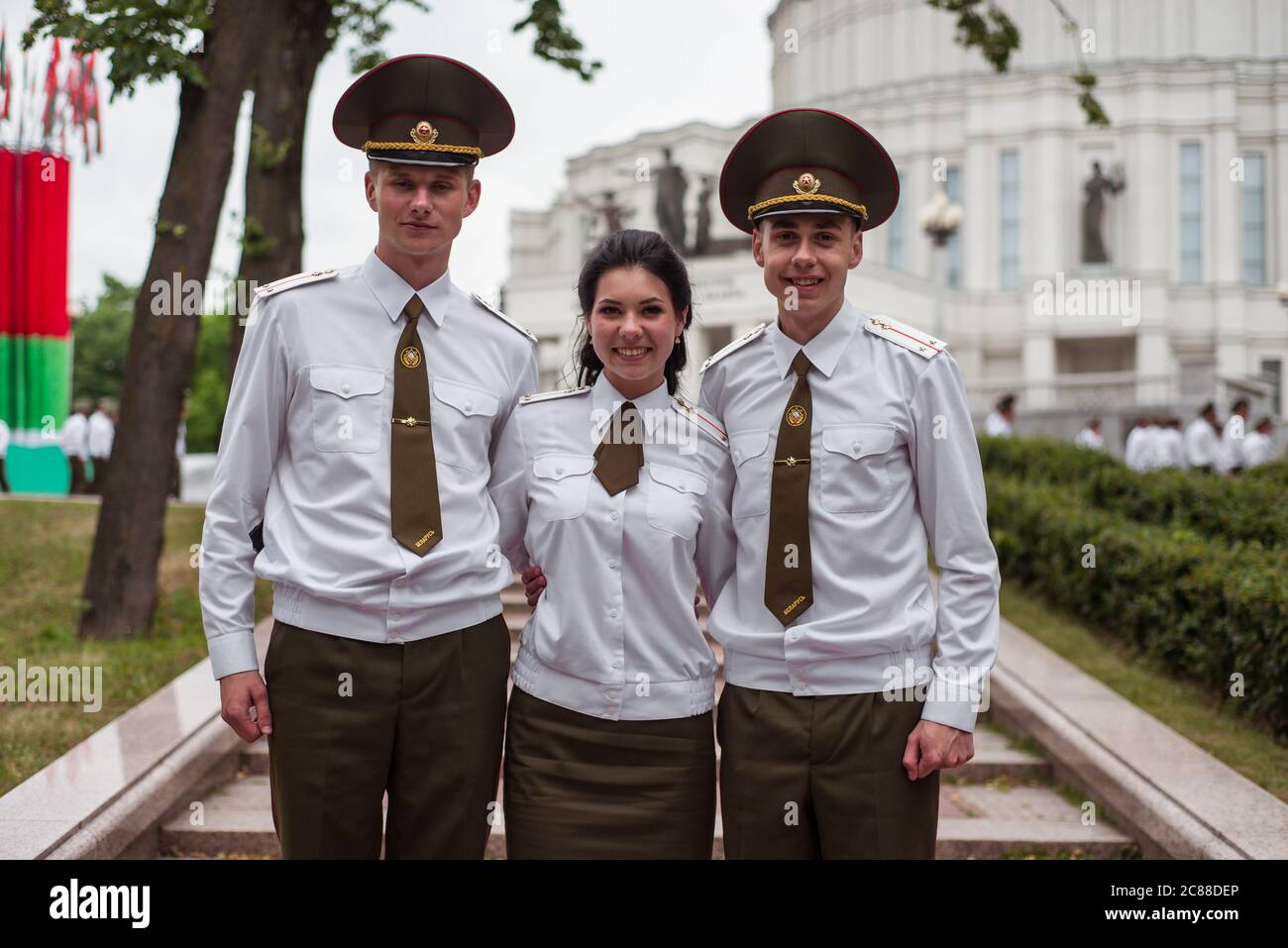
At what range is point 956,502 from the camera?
9.12ft

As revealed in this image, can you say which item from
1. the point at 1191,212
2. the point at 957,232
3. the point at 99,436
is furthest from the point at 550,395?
the point at 1191,212

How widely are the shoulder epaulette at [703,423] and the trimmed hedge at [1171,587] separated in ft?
12.2

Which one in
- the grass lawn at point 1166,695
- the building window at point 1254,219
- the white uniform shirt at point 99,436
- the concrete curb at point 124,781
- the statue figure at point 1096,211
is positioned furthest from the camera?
the building window at point 1254,219

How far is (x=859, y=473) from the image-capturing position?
2.82 meters

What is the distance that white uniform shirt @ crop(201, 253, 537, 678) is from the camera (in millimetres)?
2752

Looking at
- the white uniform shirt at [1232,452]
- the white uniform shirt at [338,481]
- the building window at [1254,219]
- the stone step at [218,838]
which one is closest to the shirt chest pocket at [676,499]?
the white uniform shirt at [338,481]

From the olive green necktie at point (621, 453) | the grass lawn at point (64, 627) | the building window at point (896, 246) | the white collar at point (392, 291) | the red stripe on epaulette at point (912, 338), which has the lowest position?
the grass lawn at point (64, 627)

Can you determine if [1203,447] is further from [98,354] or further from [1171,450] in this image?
[98,354]

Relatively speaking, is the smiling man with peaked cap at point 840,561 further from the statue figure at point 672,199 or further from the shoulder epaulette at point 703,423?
the statue figure at point 672,199

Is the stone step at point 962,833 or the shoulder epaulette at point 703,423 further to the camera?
the stone step at point 962,833

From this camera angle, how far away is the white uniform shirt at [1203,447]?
58.5 ft

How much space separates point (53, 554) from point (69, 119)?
581 cm

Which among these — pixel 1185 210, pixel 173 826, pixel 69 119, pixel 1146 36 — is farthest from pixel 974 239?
pixel 173 826

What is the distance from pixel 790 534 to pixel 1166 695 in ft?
15.2
